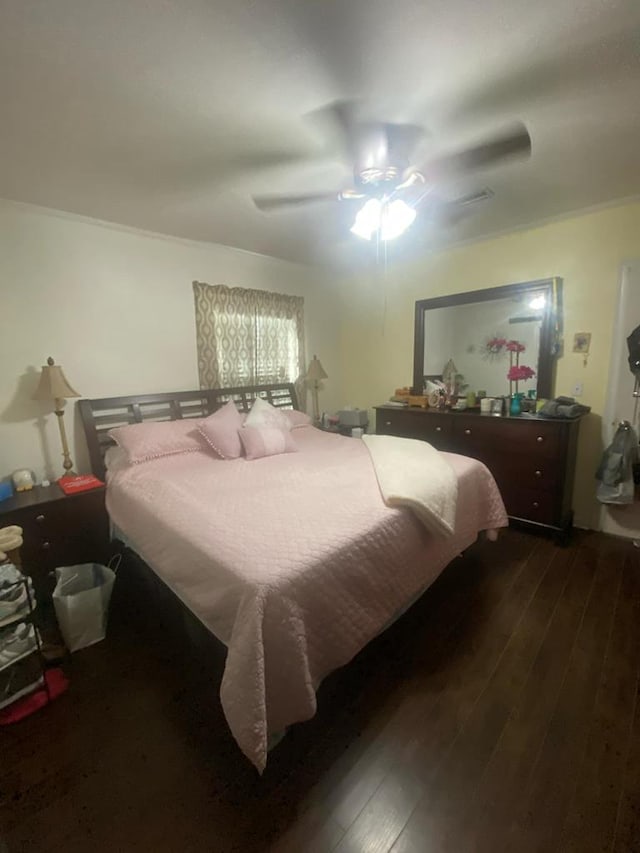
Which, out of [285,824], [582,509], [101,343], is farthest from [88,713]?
[582,509]

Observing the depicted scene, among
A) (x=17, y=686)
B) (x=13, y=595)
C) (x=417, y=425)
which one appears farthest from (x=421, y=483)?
(x=17, y=686)

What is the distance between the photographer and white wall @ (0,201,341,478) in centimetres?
230

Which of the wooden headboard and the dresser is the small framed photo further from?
the wooden headboard

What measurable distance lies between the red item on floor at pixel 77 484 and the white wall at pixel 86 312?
0.92 ft

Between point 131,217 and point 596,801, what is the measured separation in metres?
3.75

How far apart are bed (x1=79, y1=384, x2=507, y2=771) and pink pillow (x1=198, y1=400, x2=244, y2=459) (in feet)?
0.44

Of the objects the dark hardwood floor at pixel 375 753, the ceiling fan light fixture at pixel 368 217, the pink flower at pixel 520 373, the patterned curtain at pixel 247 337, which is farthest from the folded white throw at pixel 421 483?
the patterned curtain at pixel 247 337

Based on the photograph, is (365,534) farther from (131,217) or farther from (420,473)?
(131,217)

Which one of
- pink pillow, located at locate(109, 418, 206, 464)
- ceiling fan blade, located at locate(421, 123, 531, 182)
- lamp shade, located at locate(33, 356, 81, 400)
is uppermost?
ceiling fan blade, located at locate(421, 123, 531, 182)

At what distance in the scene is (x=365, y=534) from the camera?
1.42 metres

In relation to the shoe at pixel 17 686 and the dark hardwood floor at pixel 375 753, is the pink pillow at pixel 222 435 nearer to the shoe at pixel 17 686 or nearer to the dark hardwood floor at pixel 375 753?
the dark hardwood floor at pixel 375 753

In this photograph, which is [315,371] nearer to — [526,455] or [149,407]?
[149,407]

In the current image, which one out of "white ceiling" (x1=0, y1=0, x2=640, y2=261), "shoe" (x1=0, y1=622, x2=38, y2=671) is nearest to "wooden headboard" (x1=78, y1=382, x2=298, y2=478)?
Answer: "shoe" (x1=0, y1=622, x2=38, y2=671)

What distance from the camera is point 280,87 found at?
4.45ft
